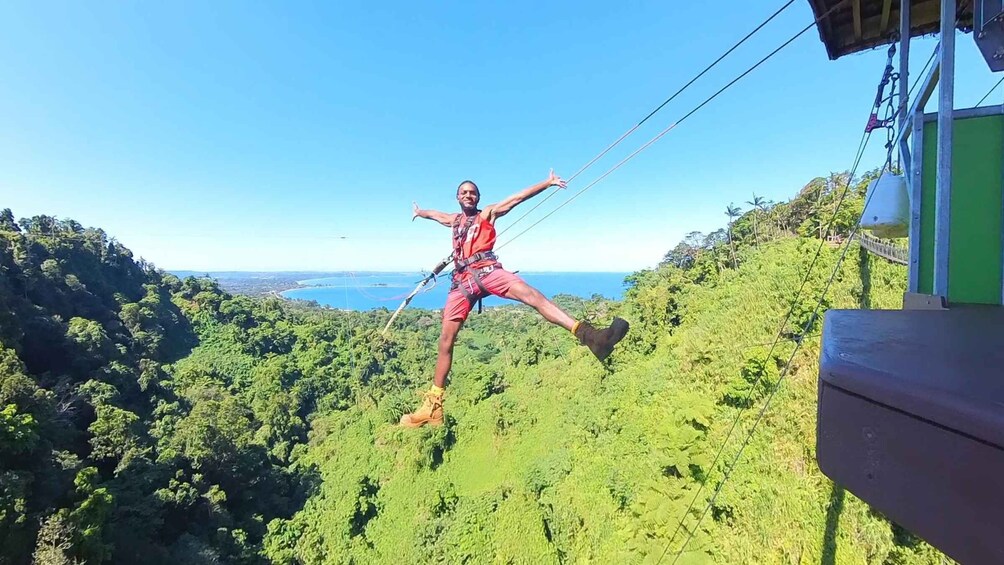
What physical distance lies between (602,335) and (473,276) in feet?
3.21

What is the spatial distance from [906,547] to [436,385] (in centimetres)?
671

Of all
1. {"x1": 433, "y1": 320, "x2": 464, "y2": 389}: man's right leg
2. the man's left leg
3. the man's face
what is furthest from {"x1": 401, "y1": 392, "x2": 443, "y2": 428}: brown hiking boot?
the man's face

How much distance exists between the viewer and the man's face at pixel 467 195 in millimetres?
3080

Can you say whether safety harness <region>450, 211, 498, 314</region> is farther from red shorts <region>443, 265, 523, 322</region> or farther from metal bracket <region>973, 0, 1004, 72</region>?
metal bracket <region>973, 0, 1004, 72</region>

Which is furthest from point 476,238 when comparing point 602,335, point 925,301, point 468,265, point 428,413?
point 925,301

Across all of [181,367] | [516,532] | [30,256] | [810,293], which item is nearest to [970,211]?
[810,293]

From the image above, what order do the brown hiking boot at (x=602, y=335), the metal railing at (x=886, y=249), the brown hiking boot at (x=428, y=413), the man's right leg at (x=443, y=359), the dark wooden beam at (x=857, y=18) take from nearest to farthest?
1. the brown hiking boot at (x=602, y=335)
2. the man's right leg at (x=443, y=359)
3. the brown hiking boot at (x=428, y=413)
4. the dark wooden beam at (x=857, y=18)
5. the metal railing at (x=886, y=249)

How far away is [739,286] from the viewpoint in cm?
1633

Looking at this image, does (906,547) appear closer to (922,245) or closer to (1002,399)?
(922,245)

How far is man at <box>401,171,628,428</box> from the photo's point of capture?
2.95 m

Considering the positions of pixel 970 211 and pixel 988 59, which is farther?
pixel 970 211

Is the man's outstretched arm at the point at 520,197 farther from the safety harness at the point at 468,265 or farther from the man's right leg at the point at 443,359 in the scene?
the man's right leg at the point at 443,359

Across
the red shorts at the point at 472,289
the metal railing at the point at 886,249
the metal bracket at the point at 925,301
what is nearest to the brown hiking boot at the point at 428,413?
the red shorts at the point at 472,289

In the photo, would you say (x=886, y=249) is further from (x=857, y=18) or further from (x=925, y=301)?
(x=925, y=301)
